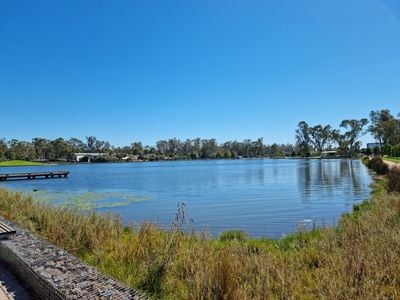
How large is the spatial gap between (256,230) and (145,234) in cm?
Answer: 690

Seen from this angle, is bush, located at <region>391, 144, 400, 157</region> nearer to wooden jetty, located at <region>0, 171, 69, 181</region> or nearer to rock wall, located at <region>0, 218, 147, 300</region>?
wooden jetty, located at <region>0, 171, 69, 181</region>

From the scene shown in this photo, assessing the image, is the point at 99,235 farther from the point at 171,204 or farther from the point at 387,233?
the point at 171,204

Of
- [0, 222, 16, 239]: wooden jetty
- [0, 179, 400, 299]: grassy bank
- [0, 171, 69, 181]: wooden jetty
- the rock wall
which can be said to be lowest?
[0, 171, 69, 181]: wooden jetty

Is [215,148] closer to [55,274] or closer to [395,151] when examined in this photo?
[395,151]

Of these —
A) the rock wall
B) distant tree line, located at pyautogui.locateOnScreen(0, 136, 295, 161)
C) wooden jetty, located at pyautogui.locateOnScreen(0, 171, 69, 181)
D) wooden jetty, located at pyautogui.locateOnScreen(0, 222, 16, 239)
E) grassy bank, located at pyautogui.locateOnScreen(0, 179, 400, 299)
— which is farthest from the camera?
distant tree line, located at pyautogui.locateOnScreen(0, 136, 295, 161)

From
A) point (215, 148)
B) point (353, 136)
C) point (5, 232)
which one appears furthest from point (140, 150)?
point (5, 232)

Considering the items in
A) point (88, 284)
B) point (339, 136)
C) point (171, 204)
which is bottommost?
point (171, 204)

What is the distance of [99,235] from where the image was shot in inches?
304

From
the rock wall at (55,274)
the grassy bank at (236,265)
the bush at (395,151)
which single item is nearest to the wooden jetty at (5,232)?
the rock wall at (55,274)

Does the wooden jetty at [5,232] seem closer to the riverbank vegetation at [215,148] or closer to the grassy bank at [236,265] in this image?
the grassy bank at [236,265]

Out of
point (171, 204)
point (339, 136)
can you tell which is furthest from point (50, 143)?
point (171, 204)

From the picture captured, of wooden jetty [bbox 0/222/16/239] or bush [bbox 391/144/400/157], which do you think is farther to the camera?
bush [bbox 391/144/400/157]

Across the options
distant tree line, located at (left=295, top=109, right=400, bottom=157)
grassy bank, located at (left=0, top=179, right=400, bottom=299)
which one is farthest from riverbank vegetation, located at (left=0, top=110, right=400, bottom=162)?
grassy bank, located at (left=0, top=179, right=400, bottom=299)

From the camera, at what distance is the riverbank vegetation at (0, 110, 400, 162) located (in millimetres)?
91875
